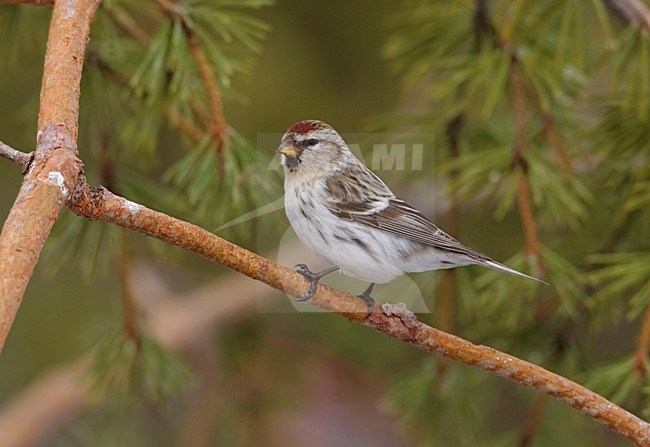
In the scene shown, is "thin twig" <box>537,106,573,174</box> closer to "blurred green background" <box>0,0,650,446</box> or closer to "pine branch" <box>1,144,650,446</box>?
"blurred green background" <box>0,0,650,446</box>

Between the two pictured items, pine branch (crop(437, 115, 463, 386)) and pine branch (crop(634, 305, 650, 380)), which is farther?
pine branch (crop(437, 115, 463, 386))

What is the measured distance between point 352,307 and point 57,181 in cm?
20

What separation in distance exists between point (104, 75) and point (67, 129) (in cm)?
51

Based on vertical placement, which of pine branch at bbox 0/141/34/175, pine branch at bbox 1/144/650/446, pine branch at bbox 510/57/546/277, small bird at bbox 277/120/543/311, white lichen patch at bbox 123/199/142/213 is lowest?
pine branch at bbox 1/144/650/446

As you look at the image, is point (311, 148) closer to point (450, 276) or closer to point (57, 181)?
point (57, 181)

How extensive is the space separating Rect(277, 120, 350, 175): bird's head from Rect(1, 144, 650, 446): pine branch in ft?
0.32

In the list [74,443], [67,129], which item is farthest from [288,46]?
[67,129]

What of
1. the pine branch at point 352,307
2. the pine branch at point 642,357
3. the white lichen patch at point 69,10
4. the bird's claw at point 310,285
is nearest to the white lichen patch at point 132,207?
the pine branch at point 352,307

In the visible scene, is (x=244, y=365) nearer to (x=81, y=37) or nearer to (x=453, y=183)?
(x=453, y=183)

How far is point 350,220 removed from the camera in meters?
0.73

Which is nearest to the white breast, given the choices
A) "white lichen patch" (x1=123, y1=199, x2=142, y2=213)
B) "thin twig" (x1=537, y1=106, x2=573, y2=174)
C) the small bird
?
the small bird

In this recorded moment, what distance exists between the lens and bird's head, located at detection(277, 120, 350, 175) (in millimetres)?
628

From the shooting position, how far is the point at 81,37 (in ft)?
2.22

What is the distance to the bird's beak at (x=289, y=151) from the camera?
625mm
